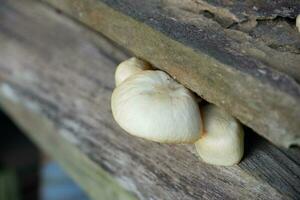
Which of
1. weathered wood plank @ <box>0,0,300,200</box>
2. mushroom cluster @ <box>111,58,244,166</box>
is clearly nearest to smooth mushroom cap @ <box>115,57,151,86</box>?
mushroom cluster @ <box>111,58,244,166</box>

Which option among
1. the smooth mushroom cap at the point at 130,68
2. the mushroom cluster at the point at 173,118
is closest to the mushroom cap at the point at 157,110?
the mushroom cluster at the point at 173,118

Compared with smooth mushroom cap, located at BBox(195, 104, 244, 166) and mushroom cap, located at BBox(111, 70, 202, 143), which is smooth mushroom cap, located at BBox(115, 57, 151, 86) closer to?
mushroom cap, located at BBox(111, 70, 202, 143)

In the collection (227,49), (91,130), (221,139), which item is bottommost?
(91,130)

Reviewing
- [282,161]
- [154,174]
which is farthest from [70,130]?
[282,161]

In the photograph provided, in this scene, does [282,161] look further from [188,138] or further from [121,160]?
[121,160]

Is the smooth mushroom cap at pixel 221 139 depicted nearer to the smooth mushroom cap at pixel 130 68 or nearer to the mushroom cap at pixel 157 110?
the mushroom cap at pixel 157 110

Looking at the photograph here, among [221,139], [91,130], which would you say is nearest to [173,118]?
[221,139]

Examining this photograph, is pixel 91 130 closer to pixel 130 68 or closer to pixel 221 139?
pixel 130 68
